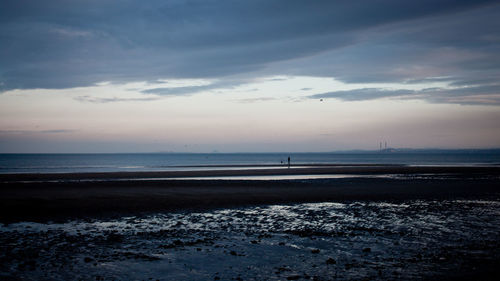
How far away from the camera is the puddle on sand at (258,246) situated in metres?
10.3

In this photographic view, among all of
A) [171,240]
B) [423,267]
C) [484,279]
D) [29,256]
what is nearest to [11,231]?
[29,256]

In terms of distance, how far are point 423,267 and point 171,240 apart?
881cm

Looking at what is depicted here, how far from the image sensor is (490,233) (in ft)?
47.0

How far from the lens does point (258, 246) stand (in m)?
13.1

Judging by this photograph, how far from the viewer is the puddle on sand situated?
1028 cm

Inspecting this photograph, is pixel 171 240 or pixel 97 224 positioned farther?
pixel 97 224

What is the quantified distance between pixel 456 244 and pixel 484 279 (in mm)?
3853

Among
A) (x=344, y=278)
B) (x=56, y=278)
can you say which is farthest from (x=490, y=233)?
(x=56, y=278)

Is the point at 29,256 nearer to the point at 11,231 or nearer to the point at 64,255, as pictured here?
the point at 64,255

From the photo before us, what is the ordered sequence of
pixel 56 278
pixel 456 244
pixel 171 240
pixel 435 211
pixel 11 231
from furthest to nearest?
pixel 435 211
pixel 11 231
pixel 171 240
pixel 456 244
pixel 56 278

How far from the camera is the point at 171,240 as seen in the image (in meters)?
14.1

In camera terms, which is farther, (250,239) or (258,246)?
(250,239)

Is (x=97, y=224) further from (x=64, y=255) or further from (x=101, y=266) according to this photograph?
(x=101, y=266)

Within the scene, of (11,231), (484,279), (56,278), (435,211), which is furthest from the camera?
(435,211)
